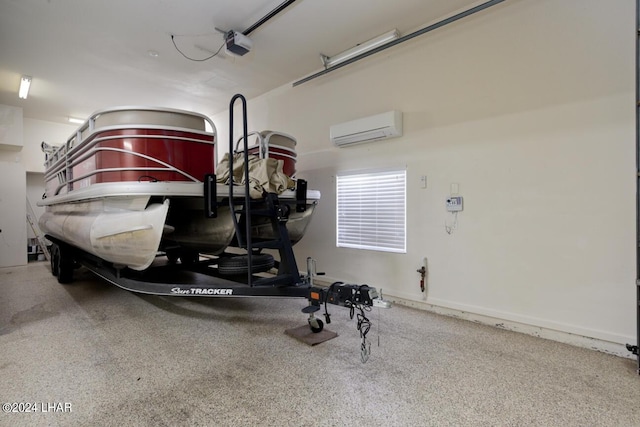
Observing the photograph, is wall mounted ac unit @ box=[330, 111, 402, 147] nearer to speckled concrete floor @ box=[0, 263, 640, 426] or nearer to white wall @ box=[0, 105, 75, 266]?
speckled concrete floor @ box=[0, 263, 640, 426]

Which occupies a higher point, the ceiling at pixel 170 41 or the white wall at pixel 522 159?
the ceiling at pixel 170 41

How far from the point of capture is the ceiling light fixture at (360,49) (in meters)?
3.62

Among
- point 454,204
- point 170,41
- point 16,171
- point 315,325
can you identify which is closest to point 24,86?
point 16,171

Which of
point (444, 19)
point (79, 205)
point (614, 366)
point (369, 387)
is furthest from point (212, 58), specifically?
point (614, 366)

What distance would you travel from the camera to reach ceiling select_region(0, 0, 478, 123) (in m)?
3.31

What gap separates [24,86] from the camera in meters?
5.16

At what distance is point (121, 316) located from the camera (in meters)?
3.41

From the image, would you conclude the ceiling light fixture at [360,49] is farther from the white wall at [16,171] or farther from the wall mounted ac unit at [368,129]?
the white wall at [16,171]

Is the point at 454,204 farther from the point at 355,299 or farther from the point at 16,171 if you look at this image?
the point at 16,171

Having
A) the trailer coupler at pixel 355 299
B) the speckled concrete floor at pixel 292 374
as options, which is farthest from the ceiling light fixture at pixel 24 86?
the trailer coupler at pixel 355 299

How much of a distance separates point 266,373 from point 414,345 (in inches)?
49.1

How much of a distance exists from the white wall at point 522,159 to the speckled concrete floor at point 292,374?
0.41 metres

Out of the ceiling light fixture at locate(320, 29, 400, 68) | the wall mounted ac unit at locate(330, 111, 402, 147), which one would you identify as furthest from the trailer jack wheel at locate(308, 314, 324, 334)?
the ceiling light fixture at locate(320, 29, 400, 68)

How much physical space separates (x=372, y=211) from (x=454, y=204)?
3.51ft
